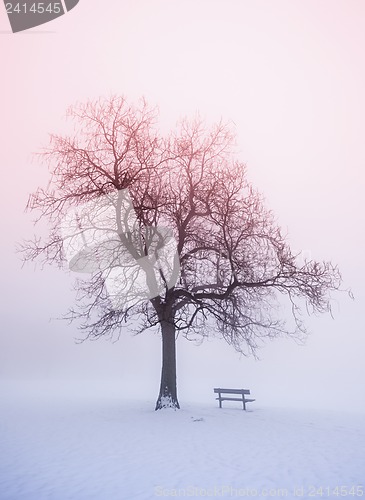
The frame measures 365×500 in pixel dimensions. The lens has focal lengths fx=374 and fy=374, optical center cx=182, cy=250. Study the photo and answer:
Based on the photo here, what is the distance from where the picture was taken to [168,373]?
14.3m

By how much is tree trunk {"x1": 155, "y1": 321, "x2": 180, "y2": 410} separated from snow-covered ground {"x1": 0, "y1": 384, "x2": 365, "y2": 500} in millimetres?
496

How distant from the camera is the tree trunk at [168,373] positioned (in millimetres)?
14000

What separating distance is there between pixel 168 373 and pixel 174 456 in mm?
6315

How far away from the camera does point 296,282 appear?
46.0 ft

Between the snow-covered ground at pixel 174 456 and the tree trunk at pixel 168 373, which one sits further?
the tree trunk at pixel 168 373

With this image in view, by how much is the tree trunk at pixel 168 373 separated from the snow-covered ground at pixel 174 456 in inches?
19.5

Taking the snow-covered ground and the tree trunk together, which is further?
the tree trunk

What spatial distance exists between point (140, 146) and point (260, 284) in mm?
7150

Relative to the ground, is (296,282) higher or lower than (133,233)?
lower

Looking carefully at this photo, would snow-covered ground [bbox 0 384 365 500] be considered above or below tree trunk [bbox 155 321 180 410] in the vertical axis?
below

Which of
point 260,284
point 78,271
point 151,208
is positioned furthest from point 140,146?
point 260,284

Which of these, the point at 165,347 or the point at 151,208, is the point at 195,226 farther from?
the point at 165,347

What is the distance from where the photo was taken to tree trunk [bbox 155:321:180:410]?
14000 mm

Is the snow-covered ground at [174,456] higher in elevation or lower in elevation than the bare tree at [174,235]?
lower
